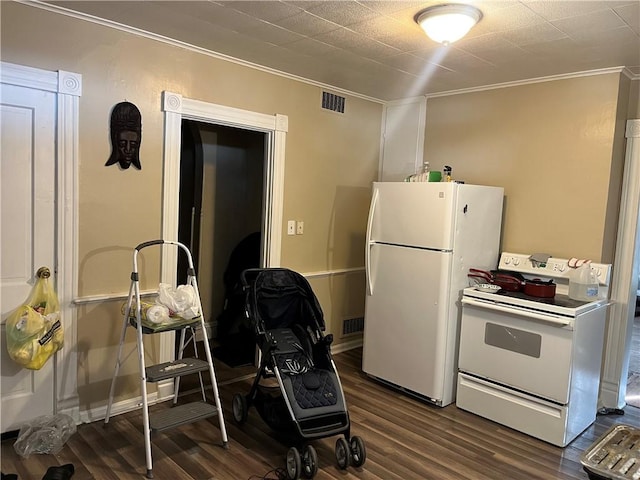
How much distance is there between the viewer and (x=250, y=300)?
2.94 meters

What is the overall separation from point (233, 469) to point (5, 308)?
1.55 m

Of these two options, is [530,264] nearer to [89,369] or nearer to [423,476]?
[423,476]

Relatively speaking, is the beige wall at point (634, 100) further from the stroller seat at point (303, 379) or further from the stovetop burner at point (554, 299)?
the stroller seat at point (303, 379)

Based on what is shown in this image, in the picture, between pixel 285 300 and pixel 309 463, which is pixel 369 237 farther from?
pixel 309 463

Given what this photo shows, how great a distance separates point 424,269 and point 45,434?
8.48ft

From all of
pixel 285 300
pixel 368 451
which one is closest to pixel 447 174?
pixel 285 300

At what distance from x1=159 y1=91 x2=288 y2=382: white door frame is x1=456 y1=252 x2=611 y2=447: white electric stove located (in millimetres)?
1566

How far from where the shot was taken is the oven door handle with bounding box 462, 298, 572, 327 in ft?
9.50

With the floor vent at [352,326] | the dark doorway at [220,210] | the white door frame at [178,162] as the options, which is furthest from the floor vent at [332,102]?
the floor vent at [352,326]

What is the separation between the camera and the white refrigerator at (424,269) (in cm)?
337

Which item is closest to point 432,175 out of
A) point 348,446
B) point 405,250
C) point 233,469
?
point 405,250

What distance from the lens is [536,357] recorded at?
9.98ft

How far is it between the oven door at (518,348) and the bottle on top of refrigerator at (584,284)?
1.40 feet

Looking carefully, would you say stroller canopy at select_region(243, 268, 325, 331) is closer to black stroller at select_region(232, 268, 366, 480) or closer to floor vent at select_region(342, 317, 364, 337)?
black stroller at select_region(232, 268, 366, 480)
